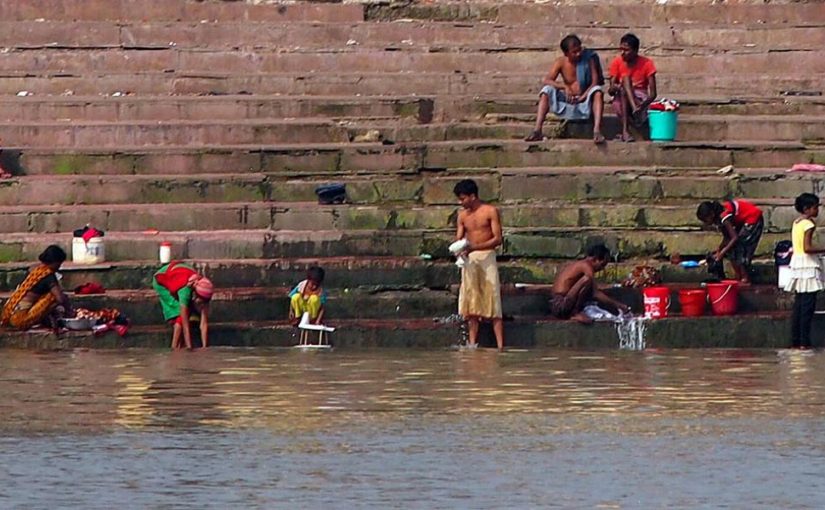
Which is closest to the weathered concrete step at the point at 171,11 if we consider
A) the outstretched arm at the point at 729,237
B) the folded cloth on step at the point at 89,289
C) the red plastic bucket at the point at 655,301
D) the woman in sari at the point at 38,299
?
the folded cloth on step at the point at 89,289

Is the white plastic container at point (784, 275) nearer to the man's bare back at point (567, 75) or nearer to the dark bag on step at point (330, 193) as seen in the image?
the man's bare back at point (567, 75)

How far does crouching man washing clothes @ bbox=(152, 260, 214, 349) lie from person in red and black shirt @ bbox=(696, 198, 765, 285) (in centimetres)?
336

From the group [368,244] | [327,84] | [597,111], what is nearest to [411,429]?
[368,244]

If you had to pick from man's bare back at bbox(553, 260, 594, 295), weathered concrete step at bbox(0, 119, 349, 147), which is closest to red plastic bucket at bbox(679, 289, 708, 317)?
man's bare back at bbox(553, 260, 594, 295)

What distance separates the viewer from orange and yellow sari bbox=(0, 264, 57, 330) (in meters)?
12.9

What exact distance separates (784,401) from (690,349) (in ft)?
8.53

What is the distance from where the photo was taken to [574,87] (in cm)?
1570

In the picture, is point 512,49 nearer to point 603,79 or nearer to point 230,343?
point 603,79

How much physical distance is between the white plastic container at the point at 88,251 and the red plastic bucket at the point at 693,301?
3.99 metres

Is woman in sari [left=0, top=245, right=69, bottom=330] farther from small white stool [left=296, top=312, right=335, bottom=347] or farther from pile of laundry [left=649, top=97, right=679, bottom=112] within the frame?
pile of laundry [left=649, top=97, right=679, bottom=112]

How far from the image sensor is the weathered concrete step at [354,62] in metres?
17.2

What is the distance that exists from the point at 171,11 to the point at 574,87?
4227 mm

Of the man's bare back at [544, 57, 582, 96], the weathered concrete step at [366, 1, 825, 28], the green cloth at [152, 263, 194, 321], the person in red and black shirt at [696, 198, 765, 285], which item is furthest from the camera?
the weathered concrete step at [366, 1, 825, 28]

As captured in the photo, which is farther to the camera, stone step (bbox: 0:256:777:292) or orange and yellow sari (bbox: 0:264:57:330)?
stone step (bbox: 0:256:777:292)
